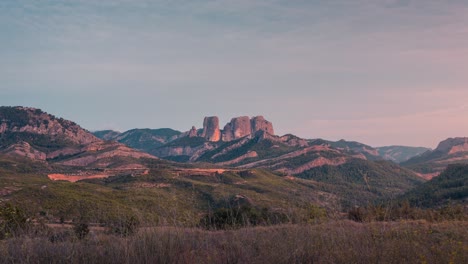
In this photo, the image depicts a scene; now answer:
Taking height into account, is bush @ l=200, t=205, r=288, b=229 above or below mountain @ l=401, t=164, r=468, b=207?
above

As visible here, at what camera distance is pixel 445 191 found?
10738 cm

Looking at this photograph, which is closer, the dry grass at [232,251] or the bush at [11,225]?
the dry grass at [232,251]

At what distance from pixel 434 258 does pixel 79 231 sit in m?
11.6

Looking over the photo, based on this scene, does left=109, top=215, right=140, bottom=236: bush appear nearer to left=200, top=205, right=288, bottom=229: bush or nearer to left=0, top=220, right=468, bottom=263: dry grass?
left=0, top=220, right=468, bottom=263: dry grass

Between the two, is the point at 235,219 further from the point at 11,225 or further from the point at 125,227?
the point at 11,225

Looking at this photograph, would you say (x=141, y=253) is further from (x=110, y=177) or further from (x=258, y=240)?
(x=110, y=177)

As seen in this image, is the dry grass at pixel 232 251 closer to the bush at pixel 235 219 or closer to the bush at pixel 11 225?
the bush at pixel 11 225

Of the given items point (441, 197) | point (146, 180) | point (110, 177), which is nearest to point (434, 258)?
point (441, 197)

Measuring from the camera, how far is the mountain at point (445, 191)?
95125mm

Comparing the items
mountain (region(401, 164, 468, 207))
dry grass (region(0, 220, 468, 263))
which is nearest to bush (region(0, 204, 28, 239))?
dry grass (region(0, 220, 468, 263))

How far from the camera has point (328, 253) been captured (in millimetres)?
7875

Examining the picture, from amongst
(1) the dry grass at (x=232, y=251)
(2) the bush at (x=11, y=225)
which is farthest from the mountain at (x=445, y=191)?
(2) the bush at (x=11, y=225)

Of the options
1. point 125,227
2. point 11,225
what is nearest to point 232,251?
point 125,227

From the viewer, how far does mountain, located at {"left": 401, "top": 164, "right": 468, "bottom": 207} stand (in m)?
95.1
